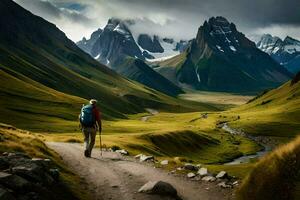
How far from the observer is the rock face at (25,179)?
19.2 m

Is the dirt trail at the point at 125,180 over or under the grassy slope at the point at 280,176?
under

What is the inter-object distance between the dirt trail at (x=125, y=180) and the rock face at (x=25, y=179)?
3.05 metres

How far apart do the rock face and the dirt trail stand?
305 cm

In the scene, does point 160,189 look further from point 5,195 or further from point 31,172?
point 5,195

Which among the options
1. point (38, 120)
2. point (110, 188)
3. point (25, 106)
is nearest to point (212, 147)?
point (38, 120)

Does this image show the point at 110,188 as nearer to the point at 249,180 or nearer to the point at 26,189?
the point at 26,189

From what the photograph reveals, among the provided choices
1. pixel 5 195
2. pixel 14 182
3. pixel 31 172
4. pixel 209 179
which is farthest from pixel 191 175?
pixel 5 195

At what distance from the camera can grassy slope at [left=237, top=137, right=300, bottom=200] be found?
632 inches

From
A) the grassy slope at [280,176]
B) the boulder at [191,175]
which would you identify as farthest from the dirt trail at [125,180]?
the grassy slope at [280,176]

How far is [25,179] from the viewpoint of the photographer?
20516 mm

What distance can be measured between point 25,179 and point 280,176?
1112 cm

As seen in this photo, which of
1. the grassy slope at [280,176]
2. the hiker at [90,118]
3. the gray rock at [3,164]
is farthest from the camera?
the hiker at [90,118]

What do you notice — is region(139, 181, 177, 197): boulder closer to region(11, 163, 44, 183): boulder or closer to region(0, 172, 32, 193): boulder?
region(11, 163, 44, 183): boulder

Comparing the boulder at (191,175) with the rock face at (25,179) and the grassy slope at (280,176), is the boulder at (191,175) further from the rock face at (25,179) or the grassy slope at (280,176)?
the grassy slope at (280,176)
